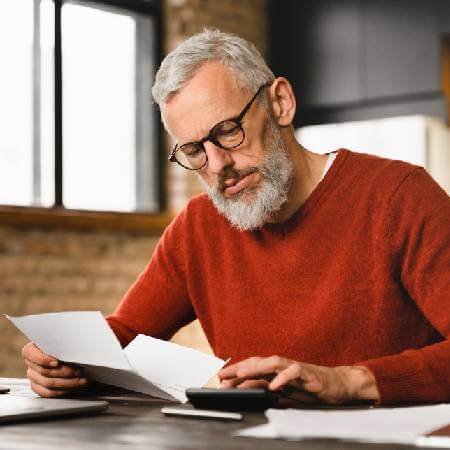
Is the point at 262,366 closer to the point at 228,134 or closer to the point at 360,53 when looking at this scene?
the point at 228,134

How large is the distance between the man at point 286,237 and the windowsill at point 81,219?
7.91 feet

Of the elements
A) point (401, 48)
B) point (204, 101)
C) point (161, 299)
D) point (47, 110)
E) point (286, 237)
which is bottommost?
point (161, 299)

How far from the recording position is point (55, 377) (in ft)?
5.82

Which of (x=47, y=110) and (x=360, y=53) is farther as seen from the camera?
(x=360, y=53)

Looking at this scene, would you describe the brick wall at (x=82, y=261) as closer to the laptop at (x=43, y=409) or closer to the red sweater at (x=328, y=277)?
the red sweater at (x=328, y=277)

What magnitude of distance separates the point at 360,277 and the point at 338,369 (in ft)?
1.41

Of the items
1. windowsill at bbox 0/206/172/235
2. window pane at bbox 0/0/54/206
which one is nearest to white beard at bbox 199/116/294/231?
windowsill at bbox 0/206/172/235

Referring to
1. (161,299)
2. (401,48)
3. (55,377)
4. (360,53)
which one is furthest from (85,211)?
(55,377)

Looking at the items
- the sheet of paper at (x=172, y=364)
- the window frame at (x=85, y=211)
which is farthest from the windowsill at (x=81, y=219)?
the sheet of paper at (x=172, y=364)

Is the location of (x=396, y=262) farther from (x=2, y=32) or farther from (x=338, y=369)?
(x=2, y=32)

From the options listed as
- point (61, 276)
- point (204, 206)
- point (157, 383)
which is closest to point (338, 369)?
point (157, 383)

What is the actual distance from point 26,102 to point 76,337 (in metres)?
3.17

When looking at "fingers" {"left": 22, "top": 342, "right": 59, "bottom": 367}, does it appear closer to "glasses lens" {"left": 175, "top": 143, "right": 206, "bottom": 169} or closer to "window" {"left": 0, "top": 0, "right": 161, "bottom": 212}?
"glasses lens" {"left": 175, "top": 143, "right": 206, "bottom": 169}

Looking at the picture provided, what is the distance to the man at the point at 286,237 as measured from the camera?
1.86 metres
